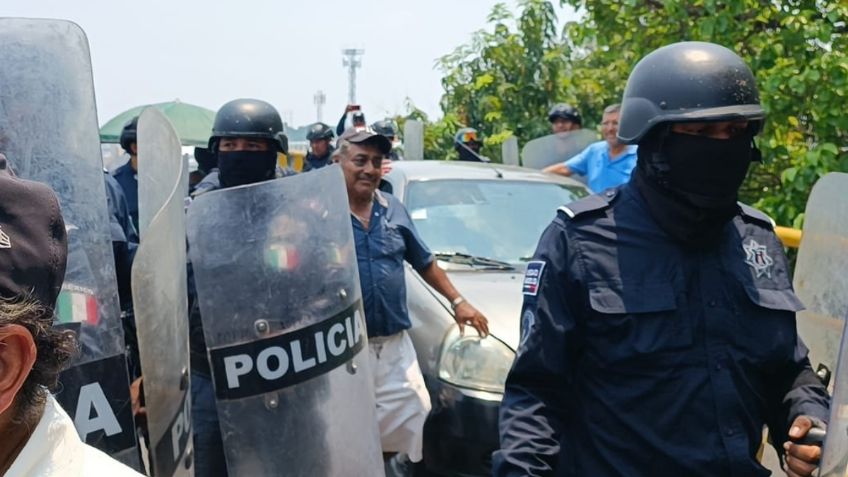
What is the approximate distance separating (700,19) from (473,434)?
361 centimetres

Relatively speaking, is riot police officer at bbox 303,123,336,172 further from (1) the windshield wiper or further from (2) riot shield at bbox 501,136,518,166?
(1) the windshield wiper

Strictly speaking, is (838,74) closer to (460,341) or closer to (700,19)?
(700,19)

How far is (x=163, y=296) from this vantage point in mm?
2525

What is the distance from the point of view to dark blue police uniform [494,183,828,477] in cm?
245

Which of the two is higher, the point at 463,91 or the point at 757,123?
the point at 757,123

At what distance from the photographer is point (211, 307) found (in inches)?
119

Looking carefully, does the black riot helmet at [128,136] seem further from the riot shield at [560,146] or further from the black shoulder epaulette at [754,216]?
the black shoulder epaulette at [754,216]

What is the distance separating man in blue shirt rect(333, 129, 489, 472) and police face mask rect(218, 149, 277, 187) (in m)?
0.68

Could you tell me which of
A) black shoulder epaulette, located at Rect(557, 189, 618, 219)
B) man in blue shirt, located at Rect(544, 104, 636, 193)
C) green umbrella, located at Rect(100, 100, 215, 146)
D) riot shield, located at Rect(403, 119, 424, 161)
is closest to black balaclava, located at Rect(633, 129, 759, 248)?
black shoulder epaulette, located at Rect(557, 189, 618, 219)

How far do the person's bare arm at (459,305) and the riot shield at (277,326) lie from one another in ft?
5.16

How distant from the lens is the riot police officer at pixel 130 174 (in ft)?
21.7

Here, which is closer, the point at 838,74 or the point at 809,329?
the point at 809,329

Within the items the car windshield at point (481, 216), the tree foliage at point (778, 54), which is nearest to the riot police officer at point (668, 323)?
the car windshield at point (481, 216)

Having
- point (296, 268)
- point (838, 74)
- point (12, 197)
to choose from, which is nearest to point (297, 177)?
point (296, 268)
